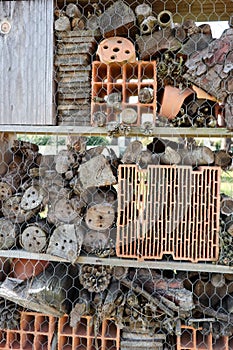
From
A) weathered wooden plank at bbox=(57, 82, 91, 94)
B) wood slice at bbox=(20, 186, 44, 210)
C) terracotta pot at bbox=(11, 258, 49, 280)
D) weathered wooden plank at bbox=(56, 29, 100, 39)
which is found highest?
weathered wooden plank at bbox=(56, 29, 100, 39)

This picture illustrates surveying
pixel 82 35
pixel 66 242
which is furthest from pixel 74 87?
pixel 66 242

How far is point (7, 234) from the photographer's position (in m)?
1.12

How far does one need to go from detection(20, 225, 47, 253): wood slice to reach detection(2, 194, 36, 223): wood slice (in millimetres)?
49

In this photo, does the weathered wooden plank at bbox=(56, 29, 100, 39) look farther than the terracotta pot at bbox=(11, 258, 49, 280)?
No

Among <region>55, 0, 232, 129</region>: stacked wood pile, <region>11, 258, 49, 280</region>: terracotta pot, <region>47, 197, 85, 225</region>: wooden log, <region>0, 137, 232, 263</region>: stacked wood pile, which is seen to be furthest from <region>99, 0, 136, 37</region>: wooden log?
<region>11, 258, 49, 280</region>: terracotta pot

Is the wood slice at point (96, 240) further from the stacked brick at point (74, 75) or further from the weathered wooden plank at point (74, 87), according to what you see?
the weathered wooden plank at point (74, 87)

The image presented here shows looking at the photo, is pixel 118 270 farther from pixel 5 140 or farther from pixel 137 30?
pixel 137 30

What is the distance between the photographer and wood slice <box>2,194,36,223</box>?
1130 mm

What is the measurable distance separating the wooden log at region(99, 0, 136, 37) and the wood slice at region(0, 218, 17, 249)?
0.69m

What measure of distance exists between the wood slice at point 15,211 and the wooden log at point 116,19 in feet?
2.02

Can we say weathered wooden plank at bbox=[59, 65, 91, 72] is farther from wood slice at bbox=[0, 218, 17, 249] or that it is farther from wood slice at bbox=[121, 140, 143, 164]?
wood slice at bbox=[0, 218, 17, 249]

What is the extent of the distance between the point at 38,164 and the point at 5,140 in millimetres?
159

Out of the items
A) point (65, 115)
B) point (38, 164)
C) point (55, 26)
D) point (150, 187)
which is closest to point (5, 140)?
point (38, 164)

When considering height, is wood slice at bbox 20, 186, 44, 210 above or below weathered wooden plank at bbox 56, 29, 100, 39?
below
